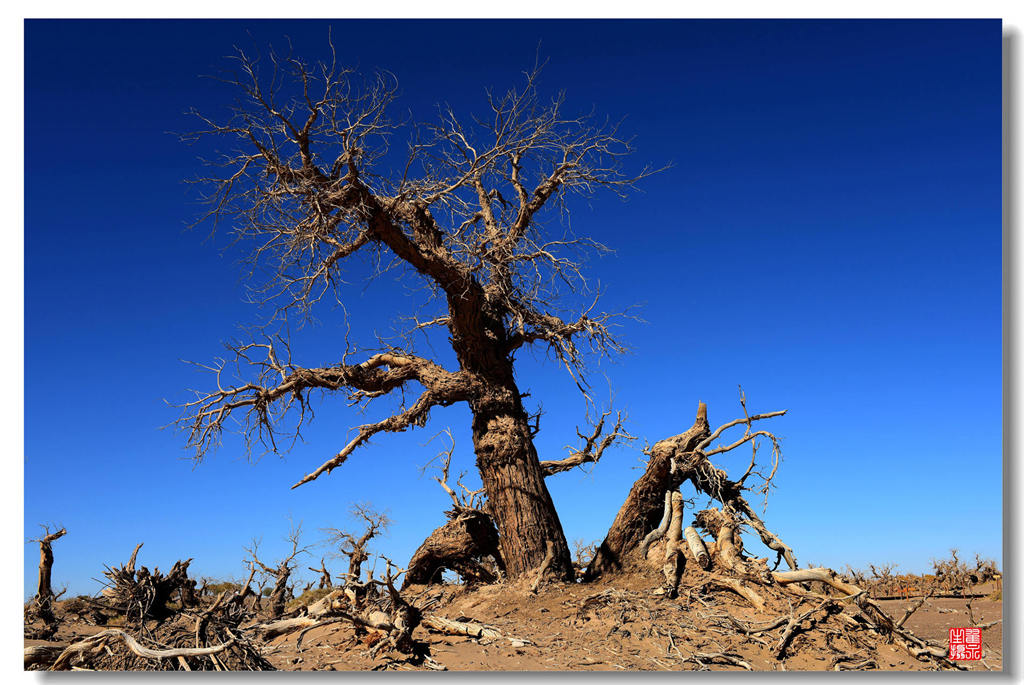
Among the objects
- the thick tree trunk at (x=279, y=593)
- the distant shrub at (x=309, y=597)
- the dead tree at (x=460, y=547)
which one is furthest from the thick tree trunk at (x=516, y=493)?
the distant shrub at (x=309, y=597)

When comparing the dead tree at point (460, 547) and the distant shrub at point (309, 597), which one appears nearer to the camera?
the dead tree at point (460, 547)

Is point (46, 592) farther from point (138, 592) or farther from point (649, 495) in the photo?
point (649, 495)

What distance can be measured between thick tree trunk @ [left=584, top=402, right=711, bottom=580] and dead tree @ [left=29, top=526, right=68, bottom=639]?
7.72 meters

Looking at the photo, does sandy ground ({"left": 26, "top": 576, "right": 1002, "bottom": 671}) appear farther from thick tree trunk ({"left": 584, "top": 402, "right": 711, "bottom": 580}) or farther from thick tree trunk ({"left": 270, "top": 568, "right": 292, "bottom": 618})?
thick tree trunk ({"left": 270, "top": 568, "right": 292, "bottom": 618})

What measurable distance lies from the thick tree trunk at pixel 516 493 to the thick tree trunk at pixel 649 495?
26.8 inches

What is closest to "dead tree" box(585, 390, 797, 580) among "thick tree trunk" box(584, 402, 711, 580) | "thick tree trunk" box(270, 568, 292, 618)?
"thick tree trunk" box(584, 402, 711, 580)

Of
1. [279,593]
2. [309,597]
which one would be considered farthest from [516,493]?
[309,597]

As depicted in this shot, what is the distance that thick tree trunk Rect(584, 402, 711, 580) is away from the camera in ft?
34.9

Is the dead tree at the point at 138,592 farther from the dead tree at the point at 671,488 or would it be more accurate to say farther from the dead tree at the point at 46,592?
Result: the dead tree at the point at 671,488

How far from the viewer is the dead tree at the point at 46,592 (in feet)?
35.3

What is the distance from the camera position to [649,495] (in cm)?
1079

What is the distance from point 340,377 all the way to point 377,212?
2.47 meters
